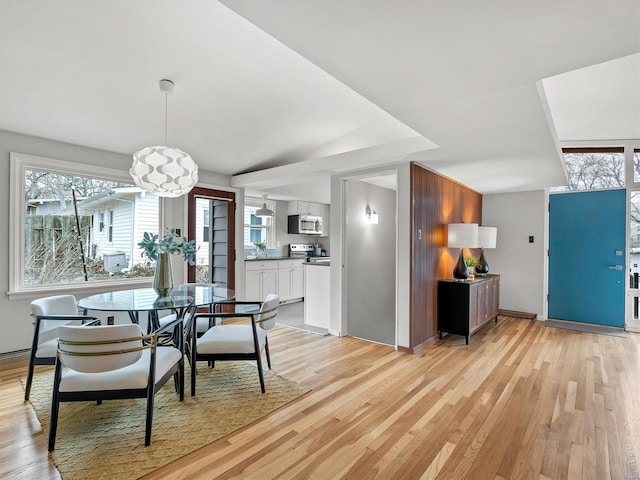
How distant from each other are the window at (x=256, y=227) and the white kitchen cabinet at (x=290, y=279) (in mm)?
741

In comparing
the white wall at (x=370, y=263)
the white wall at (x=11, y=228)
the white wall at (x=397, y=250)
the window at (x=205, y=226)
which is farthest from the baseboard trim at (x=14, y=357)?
the white wall at (x=370, y=263)

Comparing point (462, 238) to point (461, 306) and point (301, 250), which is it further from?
point (301, 250)

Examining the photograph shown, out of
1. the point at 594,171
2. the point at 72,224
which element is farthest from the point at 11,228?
the point at 594,171

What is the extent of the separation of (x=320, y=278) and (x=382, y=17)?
11.9ft

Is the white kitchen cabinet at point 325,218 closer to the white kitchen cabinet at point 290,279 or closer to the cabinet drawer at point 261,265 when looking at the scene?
the white kitchen cabinet at point 290,279

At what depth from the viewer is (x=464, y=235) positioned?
13.8 feet

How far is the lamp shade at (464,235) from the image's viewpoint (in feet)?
13.8

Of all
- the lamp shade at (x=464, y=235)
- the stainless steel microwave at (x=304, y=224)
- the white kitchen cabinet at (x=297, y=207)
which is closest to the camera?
the lamp shade at (x=464, y=235)

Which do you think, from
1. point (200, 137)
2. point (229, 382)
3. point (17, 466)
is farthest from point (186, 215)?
point (17, 466)

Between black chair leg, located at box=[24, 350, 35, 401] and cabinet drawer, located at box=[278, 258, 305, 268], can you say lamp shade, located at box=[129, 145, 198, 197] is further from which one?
cabinet drawer, located at box=[278, 258, 305, 268]

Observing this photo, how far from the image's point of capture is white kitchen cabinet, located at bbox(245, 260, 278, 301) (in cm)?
579

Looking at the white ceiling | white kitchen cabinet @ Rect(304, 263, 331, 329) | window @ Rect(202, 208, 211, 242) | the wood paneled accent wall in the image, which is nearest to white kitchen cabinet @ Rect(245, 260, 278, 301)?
window @ Rect(202, 208, 211, 242)

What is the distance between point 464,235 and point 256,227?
161 inches

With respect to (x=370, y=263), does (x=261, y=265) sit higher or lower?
lower
